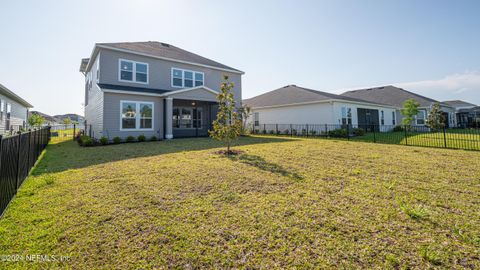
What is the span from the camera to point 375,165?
6254mm

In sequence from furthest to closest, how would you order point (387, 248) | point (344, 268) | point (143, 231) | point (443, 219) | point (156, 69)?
point (156, 69), point (443, 219), point (143, 231), point (387, 248), point (344, 268)

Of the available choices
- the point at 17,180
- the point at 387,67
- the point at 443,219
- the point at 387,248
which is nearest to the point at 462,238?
the point at 443,219

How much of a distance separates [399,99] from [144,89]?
30.4 m

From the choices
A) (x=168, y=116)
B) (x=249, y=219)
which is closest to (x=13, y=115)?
(x=168, y=116)

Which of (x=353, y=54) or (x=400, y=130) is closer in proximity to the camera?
(x=353, y=54)

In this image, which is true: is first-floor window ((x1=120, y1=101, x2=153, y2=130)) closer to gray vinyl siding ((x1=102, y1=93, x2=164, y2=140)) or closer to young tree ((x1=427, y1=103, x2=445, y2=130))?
gray vinyl siding ((x1=102, y1=93, x2=164, y2=140))

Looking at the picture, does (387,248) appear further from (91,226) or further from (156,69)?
(156,69)

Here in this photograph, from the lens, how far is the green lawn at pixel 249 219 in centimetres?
220

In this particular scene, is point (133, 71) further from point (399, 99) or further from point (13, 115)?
point (399, 99)

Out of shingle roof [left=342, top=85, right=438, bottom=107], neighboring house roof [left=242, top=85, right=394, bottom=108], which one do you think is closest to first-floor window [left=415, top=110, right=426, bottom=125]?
shingle roof [left=342, top=85, right=438, bottom=107]

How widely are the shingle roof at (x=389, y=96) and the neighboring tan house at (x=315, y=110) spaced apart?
7.85 feet

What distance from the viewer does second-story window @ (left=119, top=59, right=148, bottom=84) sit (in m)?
14.0

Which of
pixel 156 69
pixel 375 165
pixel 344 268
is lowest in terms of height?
pixel 344 268

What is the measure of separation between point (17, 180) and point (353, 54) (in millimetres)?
18695
